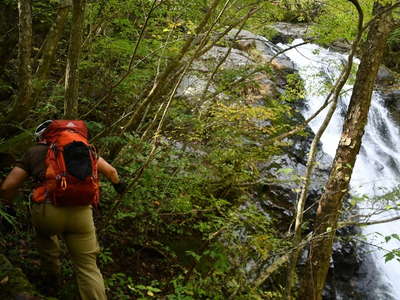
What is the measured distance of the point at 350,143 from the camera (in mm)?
5078

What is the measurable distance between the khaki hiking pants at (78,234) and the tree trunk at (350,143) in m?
3.31

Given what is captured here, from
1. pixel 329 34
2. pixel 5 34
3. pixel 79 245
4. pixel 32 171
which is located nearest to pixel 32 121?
pixel 5 34

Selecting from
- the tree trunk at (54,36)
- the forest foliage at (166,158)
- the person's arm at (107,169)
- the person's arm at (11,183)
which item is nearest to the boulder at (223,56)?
the forest foliage at (166,158)

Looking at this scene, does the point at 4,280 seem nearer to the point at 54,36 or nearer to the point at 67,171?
the point at 67,171

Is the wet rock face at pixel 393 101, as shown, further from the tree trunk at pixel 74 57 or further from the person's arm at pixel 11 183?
the person's arm at pixel 11 183

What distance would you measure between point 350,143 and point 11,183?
434 cm

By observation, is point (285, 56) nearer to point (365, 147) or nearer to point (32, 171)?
point (365, 147)

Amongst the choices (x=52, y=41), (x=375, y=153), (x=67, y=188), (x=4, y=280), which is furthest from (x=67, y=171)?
(x=375, y=153)

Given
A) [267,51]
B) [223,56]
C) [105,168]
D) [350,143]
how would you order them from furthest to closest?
[267,51], [223,56], [350,143], [105,168]

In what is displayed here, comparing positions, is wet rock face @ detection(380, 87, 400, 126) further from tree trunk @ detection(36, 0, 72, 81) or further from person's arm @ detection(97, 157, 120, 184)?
person's arm @ detection(97, 157, 120, 184)

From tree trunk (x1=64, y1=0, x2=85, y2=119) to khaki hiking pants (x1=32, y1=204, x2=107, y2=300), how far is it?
1.04 meters

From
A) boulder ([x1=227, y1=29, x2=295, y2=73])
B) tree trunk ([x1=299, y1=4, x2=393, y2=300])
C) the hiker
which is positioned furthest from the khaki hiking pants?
boulder ([x1=227, y1=29, x2=295, y2=73])

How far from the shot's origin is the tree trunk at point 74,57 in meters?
3.15

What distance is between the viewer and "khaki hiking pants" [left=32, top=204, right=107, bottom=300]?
8.80ft
